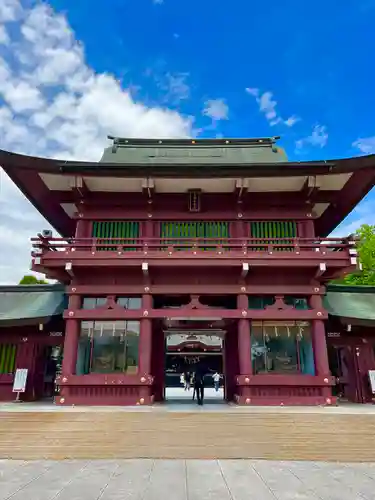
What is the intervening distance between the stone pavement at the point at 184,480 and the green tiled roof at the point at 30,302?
9017 mm

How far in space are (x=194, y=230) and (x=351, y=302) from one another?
322 inches

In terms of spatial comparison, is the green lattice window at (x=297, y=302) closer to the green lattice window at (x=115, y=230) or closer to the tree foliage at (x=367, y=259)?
the green lattice window at (x=115, y=230)

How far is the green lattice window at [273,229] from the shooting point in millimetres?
16141

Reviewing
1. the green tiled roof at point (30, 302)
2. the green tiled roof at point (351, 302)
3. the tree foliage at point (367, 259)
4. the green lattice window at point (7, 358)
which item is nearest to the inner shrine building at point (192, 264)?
the green tiled roof at point (351, 302)

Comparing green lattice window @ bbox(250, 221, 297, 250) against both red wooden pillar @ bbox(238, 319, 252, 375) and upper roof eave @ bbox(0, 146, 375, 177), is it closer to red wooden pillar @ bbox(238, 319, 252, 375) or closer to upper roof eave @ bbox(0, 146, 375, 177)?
A: upper roof eave @ bbox(0, 146, 375, 177)

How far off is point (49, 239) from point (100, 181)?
332 cm

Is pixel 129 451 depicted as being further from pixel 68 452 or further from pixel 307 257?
pixel 307 257

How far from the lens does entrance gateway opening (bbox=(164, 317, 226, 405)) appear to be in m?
17.4

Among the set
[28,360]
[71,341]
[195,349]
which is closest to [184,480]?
[71,341]

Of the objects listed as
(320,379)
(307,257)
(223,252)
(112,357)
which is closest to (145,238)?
(223,252)

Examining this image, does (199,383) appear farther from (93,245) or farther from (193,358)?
(193,358)

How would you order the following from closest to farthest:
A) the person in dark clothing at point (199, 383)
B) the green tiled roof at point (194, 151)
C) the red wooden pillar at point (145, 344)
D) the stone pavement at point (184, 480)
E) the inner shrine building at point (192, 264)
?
the stone pavement at point (184, 480), the red wooden pillar at point (145, 344), the inner shrine building at point (192, 264), the person in dark clothing at point (199, 383), the green tiled roof at point (194, 151)

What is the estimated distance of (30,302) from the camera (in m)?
17.2

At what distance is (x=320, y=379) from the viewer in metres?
13.7
